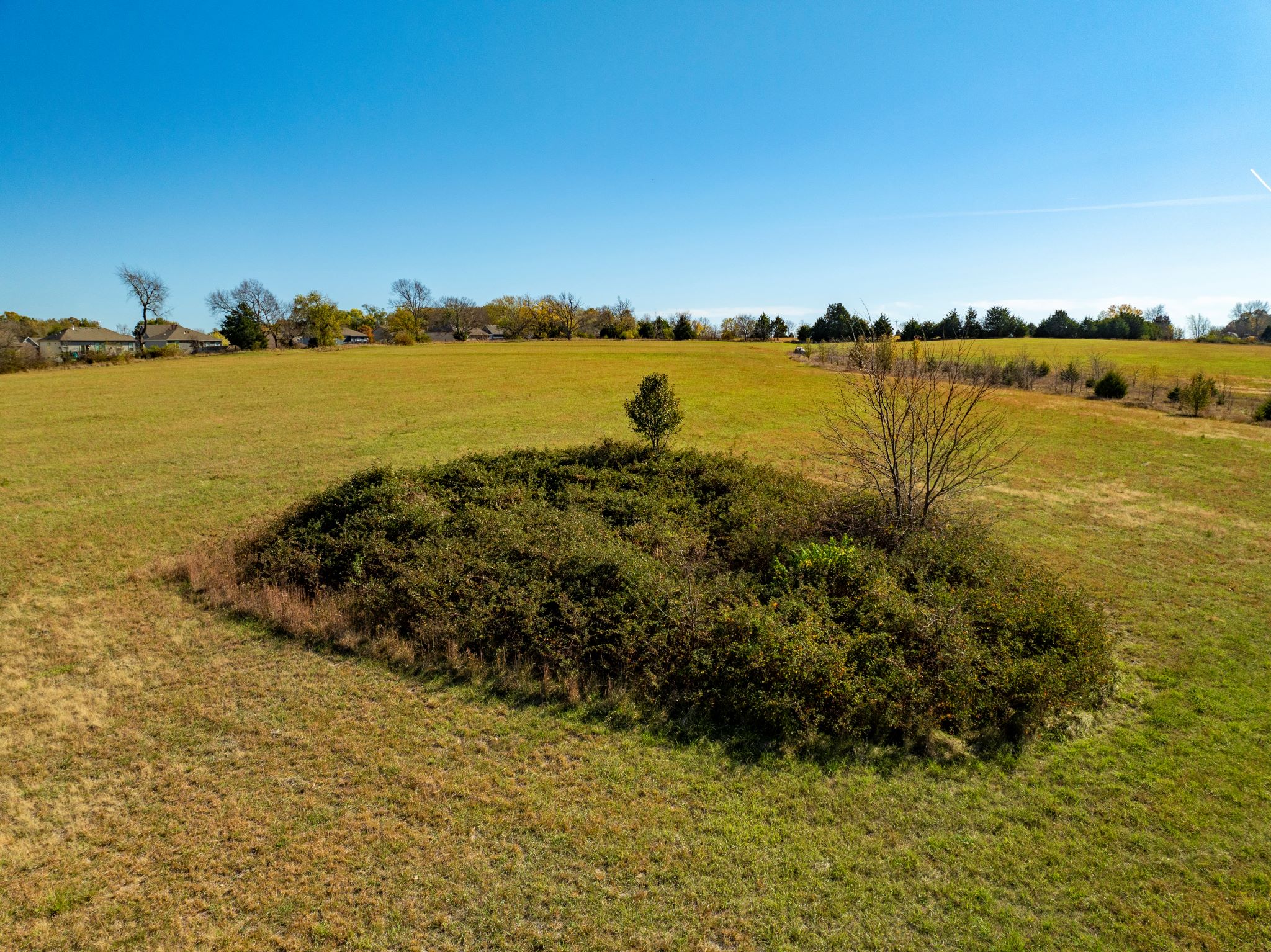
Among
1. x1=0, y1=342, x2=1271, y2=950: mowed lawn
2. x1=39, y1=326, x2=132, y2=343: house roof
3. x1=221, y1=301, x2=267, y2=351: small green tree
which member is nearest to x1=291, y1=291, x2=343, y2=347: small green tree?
x1=221, y1=301, x2=267, y2=351: small green tree

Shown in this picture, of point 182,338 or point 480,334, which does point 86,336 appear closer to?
point 182,338

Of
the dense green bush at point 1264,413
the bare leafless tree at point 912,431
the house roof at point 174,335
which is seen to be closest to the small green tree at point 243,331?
the house roof at point 174,335

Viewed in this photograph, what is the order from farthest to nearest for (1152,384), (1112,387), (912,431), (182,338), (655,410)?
1. (182,338)
2. (1152,384)
3. (1112,387)
4. (655,410)
5. (912,431)

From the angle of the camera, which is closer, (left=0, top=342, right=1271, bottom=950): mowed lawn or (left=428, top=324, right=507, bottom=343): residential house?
(left=0, top=342, right=1271, bottom=950): mowed lawn

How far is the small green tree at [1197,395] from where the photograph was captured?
89.5 ft

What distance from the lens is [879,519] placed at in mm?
9977

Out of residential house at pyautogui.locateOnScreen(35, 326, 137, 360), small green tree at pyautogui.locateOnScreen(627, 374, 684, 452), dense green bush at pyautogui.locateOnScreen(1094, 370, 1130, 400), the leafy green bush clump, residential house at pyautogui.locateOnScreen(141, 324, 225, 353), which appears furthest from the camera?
residential house at pyautogui.locateOnScreen(141, 324, 225, 353)

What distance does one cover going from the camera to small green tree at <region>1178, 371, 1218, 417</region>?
89.5ft

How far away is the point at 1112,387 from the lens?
109ft

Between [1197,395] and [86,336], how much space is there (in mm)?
149888

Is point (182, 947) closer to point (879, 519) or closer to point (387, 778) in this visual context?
point (387, 778)

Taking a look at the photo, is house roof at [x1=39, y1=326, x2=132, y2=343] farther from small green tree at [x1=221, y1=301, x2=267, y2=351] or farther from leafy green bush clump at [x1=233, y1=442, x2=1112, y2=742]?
leafy green bush clump at [x1=233, y1=442, x2=1112, y2=742]

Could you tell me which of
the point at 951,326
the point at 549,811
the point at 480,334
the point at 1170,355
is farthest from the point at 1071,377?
the point at 480,334

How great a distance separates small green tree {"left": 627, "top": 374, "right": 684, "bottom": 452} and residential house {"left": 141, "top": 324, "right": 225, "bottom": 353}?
119 metres
